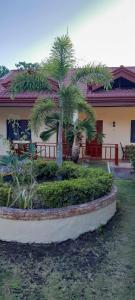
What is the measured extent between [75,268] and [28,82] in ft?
18.4

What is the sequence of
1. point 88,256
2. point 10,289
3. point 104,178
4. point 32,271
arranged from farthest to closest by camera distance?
point 104,178 < point 88,256 < point 32,271 < point 10,289

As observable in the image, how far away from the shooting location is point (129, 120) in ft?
47.4

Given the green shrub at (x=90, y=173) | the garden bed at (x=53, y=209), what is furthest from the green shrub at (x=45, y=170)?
the garden bed at (x=53, y=209)

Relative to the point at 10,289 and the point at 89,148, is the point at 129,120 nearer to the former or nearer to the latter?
the point at 89,148

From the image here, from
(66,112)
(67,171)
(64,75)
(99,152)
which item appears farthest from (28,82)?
(99,152)

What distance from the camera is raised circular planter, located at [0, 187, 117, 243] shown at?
5449mm

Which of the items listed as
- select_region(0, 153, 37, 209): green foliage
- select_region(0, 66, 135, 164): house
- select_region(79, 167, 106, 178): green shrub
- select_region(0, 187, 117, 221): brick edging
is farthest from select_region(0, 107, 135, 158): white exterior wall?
select_region(0, 187, 117, 221): brick edging

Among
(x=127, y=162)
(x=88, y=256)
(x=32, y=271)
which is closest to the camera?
(x=32, y=271)

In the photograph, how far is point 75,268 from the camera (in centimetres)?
470

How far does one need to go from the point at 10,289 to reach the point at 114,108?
38.5 ft

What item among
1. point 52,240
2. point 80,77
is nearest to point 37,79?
point 80,77

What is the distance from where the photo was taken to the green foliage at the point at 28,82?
8336mm

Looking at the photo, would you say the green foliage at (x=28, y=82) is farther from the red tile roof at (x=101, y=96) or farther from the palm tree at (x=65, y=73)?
the red tile roof at (x=101, y=96)

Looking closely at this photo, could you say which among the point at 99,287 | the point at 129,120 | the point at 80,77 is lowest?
the point at 99,287
